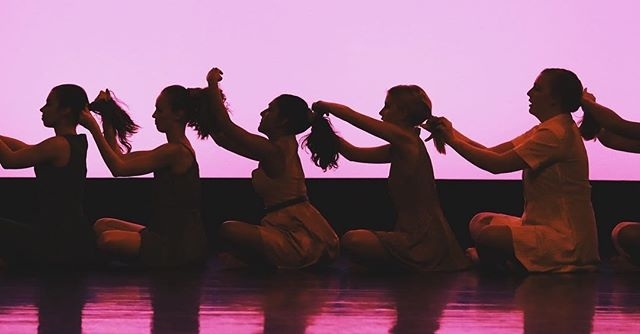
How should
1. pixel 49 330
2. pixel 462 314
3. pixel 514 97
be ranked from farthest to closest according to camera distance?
1. pixel 514 97
2. pixel 462 314
3. pixel 49 330

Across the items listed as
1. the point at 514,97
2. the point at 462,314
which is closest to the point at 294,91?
the point at 514,97

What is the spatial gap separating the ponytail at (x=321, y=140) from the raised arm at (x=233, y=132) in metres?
0.14

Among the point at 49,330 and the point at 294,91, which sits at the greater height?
the point at 294,91

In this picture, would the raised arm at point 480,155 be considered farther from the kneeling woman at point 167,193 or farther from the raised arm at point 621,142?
the kneeling woman at point 167,193

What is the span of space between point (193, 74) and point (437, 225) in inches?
55.6

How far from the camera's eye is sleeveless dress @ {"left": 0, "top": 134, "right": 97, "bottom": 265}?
13.0 ft

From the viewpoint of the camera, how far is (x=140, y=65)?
496 centimetres

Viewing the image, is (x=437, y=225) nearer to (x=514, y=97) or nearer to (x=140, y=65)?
(x=514, y=97)

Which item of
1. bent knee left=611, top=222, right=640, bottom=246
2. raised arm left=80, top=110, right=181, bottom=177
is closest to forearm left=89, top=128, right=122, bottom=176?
raised arm left=80, top=110, right=181, bottom=177

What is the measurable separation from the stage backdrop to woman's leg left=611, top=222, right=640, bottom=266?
2.73 feet

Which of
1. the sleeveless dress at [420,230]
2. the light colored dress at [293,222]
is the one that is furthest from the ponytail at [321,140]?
the sleeveless dress at [420,230]

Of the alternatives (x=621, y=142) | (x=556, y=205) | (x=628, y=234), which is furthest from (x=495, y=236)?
(x=621, y=142)

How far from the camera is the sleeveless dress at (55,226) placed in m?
3.96

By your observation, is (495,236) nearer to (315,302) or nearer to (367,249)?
(367,249)
